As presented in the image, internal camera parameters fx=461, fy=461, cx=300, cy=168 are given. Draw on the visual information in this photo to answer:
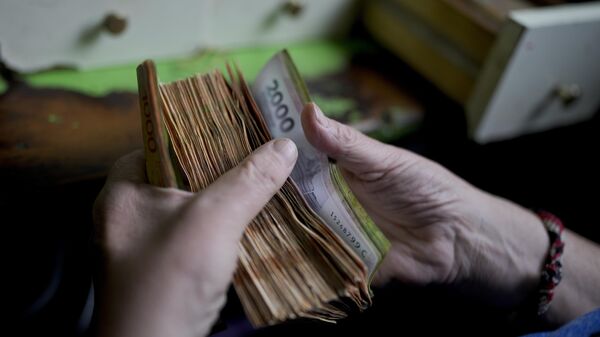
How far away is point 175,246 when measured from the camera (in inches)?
16.9

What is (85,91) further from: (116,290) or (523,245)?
(523,245)

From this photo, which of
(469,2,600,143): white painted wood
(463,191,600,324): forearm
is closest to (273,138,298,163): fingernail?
(463,191,600,324): forearm

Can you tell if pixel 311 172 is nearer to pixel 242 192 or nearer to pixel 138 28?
pixel 242 192

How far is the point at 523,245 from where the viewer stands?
2.67 ft

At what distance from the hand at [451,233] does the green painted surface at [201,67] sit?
37 cm

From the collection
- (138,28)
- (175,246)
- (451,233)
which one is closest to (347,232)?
(175,246)

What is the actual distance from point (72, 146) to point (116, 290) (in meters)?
0.38

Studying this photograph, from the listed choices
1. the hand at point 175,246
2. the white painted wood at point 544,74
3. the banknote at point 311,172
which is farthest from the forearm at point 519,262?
the hand at point 175,246

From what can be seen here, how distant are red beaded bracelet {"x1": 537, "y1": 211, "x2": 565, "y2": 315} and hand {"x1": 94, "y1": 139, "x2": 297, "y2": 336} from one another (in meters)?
0.56

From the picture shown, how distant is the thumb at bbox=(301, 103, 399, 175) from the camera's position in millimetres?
550

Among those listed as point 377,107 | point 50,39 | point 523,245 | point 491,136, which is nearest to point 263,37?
point 377,107

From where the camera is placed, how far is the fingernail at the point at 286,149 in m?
0.51

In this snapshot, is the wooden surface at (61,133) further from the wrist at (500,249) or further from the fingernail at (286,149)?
the wrist at (500,249)

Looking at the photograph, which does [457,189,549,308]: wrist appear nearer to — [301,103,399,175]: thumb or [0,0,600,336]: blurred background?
[0,0,600,336]: blurred background
